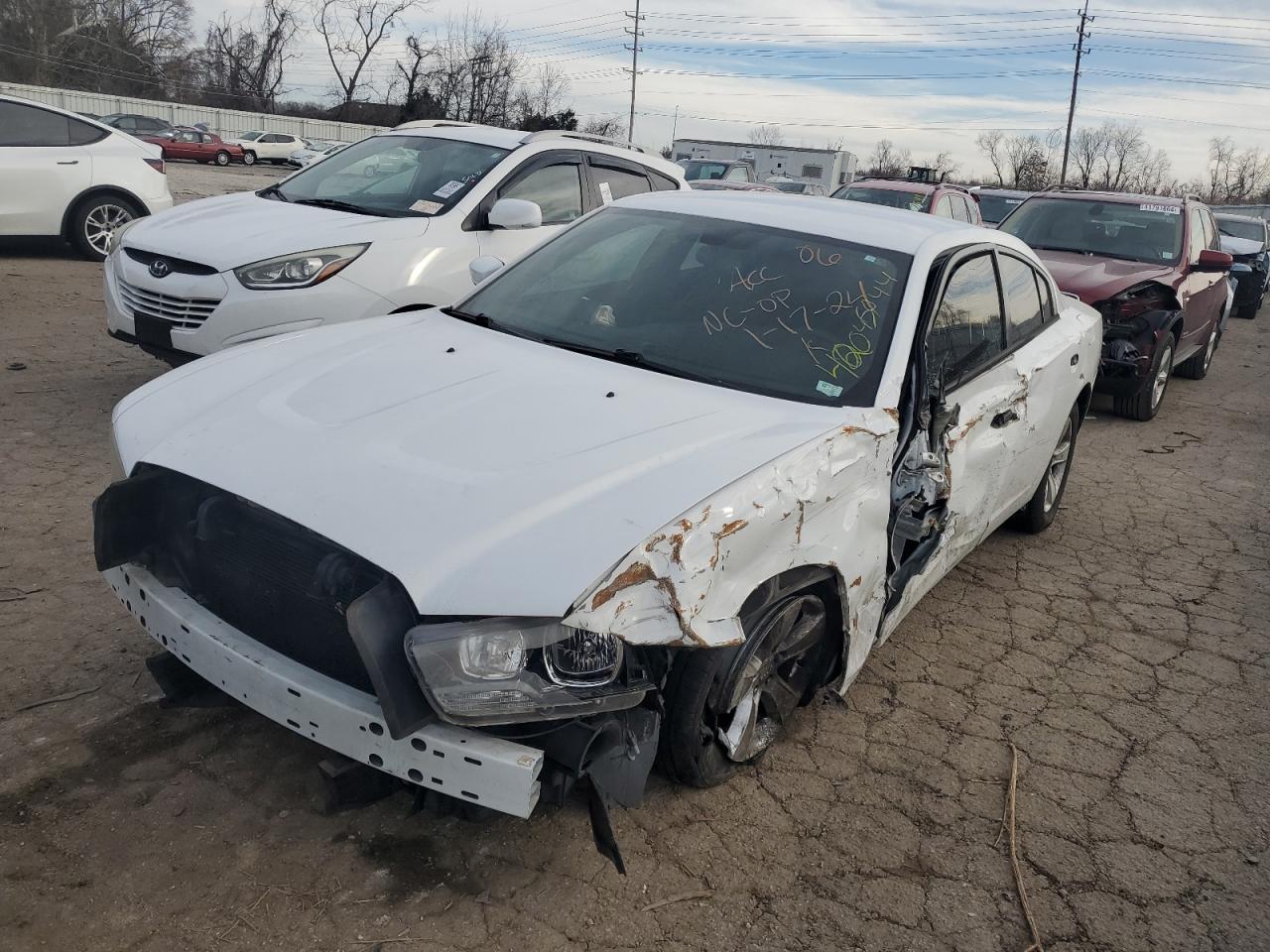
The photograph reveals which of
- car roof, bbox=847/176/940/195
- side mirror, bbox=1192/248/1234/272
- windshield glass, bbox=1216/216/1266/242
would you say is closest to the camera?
side mirror, bbox=1192/248/1234/272

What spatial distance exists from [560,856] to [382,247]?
4.01 m

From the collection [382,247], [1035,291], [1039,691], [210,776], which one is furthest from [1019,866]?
[382,247]

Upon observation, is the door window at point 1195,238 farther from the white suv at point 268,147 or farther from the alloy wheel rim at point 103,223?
the white suv at point 268,147

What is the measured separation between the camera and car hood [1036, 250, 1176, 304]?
804 cm

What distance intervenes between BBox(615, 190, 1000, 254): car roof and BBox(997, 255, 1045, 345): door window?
6.6 inches

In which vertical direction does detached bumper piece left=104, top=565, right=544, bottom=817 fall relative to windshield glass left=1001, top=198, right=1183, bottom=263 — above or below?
below

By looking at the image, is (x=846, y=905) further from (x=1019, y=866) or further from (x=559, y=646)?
(x=559, y=646)

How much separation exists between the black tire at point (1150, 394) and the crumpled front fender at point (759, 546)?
20.4ft

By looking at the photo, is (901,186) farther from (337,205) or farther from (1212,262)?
(337,205)

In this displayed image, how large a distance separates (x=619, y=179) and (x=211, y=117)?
2086 inches

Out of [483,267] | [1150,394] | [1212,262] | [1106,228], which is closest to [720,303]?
[483,267]

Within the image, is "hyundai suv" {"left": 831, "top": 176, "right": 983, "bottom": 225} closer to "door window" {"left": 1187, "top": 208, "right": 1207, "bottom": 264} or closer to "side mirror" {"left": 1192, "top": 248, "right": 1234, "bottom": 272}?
"door window" {"left": 1187, "top": 208, "right": 1207, "bottom": 264}

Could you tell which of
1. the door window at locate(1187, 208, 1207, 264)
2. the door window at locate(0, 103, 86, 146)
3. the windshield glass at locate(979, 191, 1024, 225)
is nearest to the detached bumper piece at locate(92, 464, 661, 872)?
the door window at locate(1187, 208, 1207, 264)

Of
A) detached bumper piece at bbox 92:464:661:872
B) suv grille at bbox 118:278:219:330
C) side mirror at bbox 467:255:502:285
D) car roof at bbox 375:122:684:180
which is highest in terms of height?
car roof at bbox 375:122:684:180
